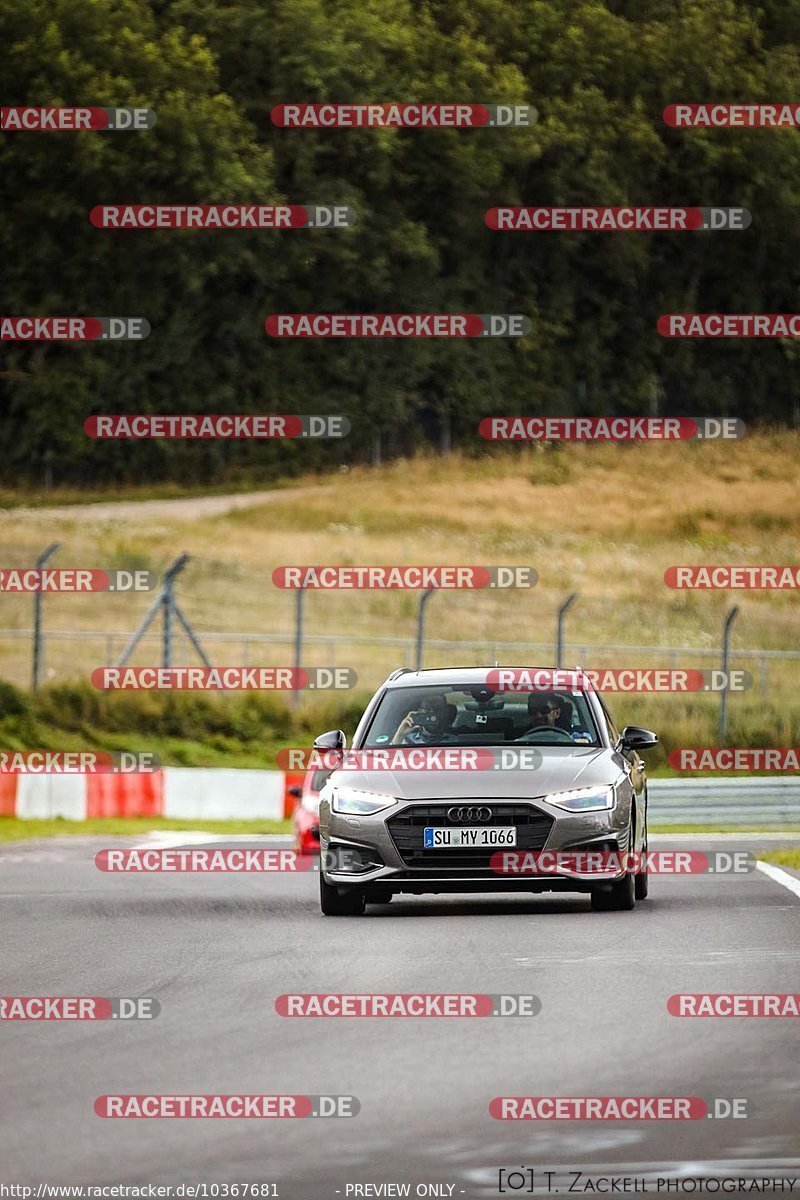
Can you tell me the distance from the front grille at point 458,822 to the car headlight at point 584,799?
127 mm

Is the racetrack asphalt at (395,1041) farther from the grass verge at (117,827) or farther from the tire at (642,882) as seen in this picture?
the grass verge at (117,827)

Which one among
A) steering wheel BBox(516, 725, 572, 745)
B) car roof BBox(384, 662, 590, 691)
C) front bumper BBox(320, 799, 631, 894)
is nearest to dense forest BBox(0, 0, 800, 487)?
car roof BBox(384, 662, 590, 691)

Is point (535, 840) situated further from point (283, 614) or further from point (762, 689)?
point (283, 614)

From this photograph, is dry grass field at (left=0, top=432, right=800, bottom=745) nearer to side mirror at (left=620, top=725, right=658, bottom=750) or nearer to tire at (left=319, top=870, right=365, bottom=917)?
side mirror at (left=620, top=725, right=658, bottom=750)

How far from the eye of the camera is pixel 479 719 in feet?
52.4

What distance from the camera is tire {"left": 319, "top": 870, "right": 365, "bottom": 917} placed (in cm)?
1522

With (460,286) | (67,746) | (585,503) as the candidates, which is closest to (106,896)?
(67,746)

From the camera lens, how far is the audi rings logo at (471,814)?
1470cm

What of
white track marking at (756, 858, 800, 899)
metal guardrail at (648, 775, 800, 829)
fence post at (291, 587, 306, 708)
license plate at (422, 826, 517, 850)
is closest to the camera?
license plate at (422, 826, 517, 850)

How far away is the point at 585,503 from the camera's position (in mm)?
65250

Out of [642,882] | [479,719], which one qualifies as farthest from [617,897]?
[479,719]

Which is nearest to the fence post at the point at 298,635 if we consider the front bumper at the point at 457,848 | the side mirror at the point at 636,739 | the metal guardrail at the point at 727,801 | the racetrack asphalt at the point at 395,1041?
the metal guardrail at the point at 727,801

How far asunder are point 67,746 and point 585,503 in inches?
1270

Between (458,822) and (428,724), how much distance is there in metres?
1.31
